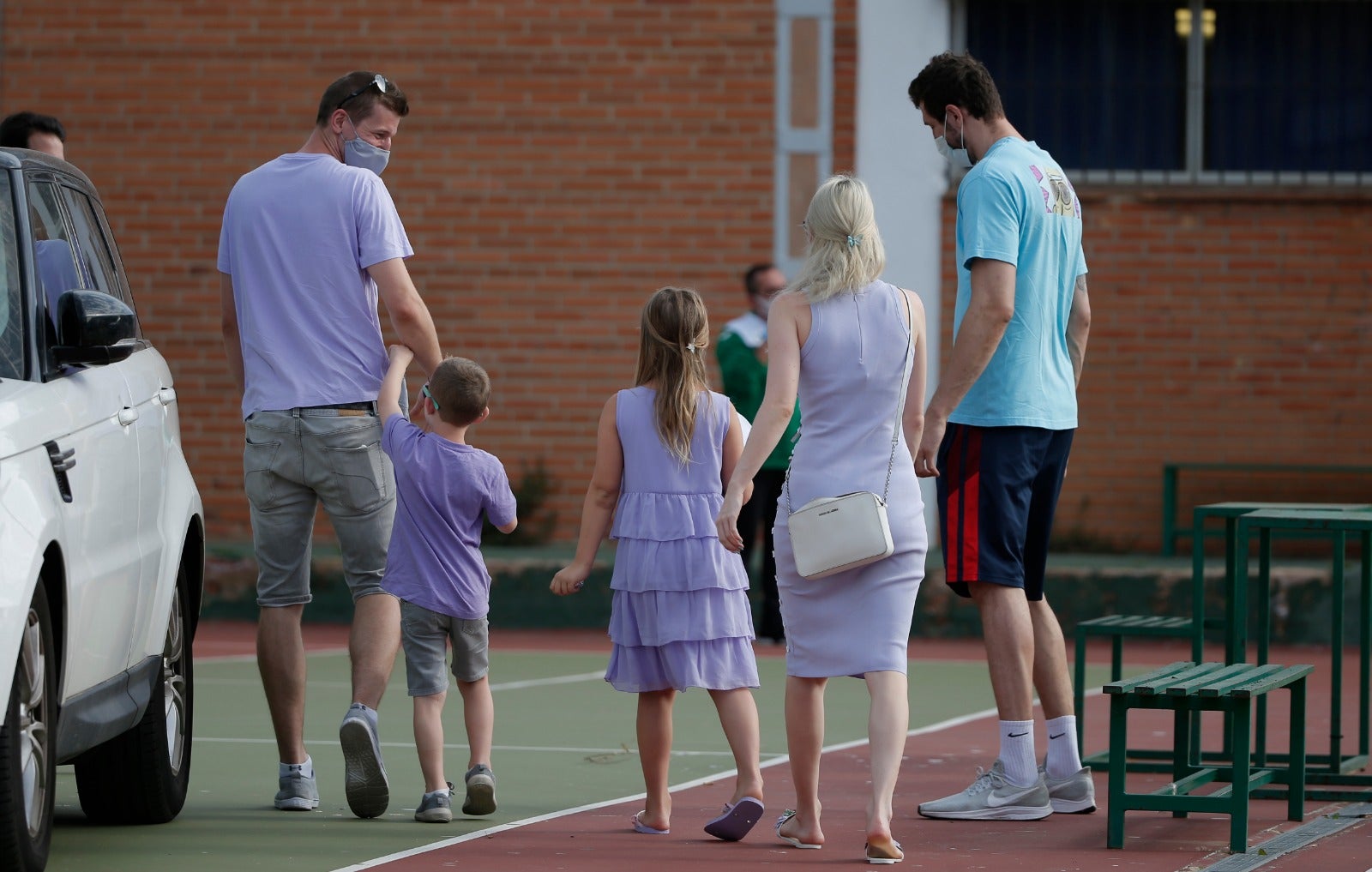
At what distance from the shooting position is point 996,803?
675 centimetres

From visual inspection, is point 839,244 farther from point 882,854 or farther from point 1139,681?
point 882,854

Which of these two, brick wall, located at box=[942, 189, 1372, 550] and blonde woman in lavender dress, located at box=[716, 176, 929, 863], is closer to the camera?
blonde woman in lavender dress, located at box=[716, 176, 929, 863]

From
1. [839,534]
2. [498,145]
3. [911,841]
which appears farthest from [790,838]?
[498,145]

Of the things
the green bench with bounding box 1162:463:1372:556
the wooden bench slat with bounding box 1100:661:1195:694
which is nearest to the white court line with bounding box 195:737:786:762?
the wooden bench slat with bounding box 1100:661:1195:694

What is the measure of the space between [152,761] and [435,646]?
90 cm

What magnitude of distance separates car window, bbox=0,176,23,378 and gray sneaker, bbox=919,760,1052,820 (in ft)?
10.4

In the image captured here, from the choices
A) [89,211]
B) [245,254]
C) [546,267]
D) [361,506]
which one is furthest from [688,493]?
[546,267]

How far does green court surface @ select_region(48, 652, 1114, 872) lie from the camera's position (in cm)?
614

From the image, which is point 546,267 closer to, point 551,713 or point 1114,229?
point 1114,229

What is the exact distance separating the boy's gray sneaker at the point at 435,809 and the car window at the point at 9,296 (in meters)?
1.97

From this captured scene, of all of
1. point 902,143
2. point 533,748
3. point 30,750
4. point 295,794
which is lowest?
point 533,748

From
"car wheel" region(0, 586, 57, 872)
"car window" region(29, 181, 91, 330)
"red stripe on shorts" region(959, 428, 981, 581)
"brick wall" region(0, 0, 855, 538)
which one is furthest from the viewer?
"brick wall" region(0, 0, 855, 538)

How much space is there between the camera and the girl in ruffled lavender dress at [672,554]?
6293mm

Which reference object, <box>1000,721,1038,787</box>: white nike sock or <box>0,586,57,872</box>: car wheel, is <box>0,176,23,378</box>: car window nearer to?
<box>0,586,57,872</box>: car wheel
